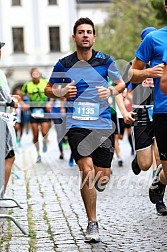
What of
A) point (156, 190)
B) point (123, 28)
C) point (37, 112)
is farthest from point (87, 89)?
point (123, 28)

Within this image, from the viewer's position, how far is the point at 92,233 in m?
6.56

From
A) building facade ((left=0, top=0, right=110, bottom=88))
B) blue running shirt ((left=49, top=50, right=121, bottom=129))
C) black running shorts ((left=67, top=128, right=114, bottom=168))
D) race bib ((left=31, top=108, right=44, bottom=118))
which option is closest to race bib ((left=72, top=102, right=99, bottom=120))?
blue running shirt ((left=49, top=50, right=121, bottom=129))

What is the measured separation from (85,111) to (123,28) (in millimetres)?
34481

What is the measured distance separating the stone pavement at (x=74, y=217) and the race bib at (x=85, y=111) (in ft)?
3.50

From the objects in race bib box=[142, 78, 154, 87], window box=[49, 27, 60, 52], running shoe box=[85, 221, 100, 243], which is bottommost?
window box=[49, 27, 60, 52]

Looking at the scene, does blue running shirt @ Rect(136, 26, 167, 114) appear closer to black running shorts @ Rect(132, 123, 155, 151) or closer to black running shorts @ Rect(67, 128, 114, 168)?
black running shorts @ Rect(67, 128, 114, 168)

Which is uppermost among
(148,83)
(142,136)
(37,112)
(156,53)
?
(156,53)

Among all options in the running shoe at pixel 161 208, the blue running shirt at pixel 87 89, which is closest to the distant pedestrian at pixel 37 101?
the running shoe at pixel 161 208

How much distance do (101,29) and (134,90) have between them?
36885mm

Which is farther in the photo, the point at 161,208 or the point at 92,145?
the point at 161,208

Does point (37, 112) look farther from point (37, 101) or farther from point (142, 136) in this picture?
point (142, 136)

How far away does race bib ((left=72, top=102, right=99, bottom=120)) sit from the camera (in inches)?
272

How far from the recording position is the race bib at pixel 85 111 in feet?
22.7

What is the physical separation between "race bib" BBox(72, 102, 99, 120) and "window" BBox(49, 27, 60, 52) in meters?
51.7
